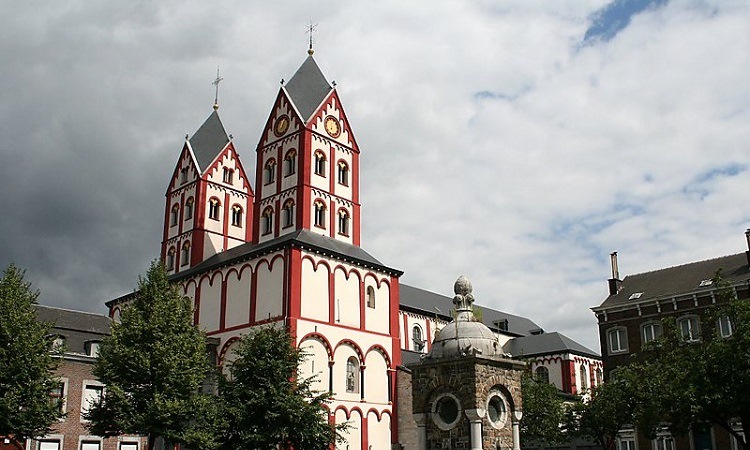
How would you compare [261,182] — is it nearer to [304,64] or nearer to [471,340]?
[304,64]

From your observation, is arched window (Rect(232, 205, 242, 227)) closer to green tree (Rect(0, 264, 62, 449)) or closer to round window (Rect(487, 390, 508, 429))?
green tree (Rect(0, 264, 62, 449))

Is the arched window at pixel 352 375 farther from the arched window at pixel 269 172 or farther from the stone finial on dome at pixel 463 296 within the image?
the stone finial on dome at pixel 463 296

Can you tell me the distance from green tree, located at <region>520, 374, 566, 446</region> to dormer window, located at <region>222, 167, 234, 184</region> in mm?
29529

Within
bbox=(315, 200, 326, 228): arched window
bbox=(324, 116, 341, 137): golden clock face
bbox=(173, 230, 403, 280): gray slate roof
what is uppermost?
bbox=(324, 116, 341, 137): golden clock face

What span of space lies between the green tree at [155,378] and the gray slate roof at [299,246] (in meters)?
14.0

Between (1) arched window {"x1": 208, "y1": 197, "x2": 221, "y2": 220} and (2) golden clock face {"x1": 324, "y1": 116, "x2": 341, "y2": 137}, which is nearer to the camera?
(2) golden clock face {"x1": 324, "y1": 116, "x2": 341, "y2": 137}

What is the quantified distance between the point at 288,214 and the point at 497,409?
110 feet

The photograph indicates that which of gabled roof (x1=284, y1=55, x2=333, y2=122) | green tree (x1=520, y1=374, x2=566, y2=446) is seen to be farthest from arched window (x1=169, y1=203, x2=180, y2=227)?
green tree (x1=520, y1=374, x2=566, y2=446)

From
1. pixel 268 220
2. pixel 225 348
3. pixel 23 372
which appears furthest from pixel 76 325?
pixel 23 372

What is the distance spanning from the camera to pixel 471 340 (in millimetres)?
19781

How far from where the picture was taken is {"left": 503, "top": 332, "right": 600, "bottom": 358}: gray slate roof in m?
75.5

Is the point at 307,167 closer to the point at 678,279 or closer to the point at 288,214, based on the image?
the point at 288,214

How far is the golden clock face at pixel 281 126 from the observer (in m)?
54.4

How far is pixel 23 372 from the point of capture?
3077 cm
